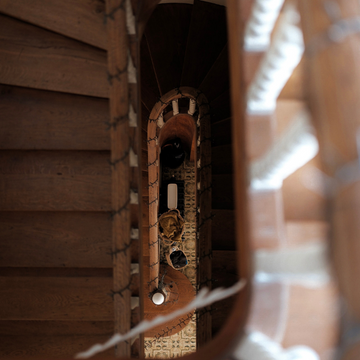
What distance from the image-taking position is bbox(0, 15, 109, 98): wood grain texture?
145 centimetres

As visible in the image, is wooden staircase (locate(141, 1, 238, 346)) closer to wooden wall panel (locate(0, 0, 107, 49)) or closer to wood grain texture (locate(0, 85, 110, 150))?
wood grain texture (locate(0, 85, 110, 150))

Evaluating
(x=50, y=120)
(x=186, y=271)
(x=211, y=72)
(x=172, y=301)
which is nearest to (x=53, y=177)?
(x=50, y=120)

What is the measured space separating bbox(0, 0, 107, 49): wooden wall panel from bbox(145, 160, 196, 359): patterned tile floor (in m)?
3.89

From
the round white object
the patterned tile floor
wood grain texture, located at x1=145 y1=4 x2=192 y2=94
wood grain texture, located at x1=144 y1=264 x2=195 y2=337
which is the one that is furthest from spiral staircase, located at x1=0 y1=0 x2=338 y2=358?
the patterned tile floor

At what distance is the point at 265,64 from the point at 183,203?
187 inches

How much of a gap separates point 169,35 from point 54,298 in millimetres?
2291

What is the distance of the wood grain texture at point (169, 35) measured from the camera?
272 cm

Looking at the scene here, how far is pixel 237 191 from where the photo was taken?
0.61 meters

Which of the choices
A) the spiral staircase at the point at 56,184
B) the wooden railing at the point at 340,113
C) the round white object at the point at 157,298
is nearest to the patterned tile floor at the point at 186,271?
the round white object at the point at 157,298

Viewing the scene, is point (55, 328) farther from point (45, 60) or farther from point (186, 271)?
point (186, 271)

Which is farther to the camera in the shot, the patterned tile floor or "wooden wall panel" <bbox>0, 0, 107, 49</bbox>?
the patterned tile floor

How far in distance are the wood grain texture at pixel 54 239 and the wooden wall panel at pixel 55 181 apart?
73 mm

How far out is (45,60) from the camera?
1.46 m

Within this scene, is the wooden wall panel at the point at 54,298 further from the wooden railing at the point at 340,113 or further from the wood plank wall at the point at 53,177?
the wooden railing at the point at 340,113
